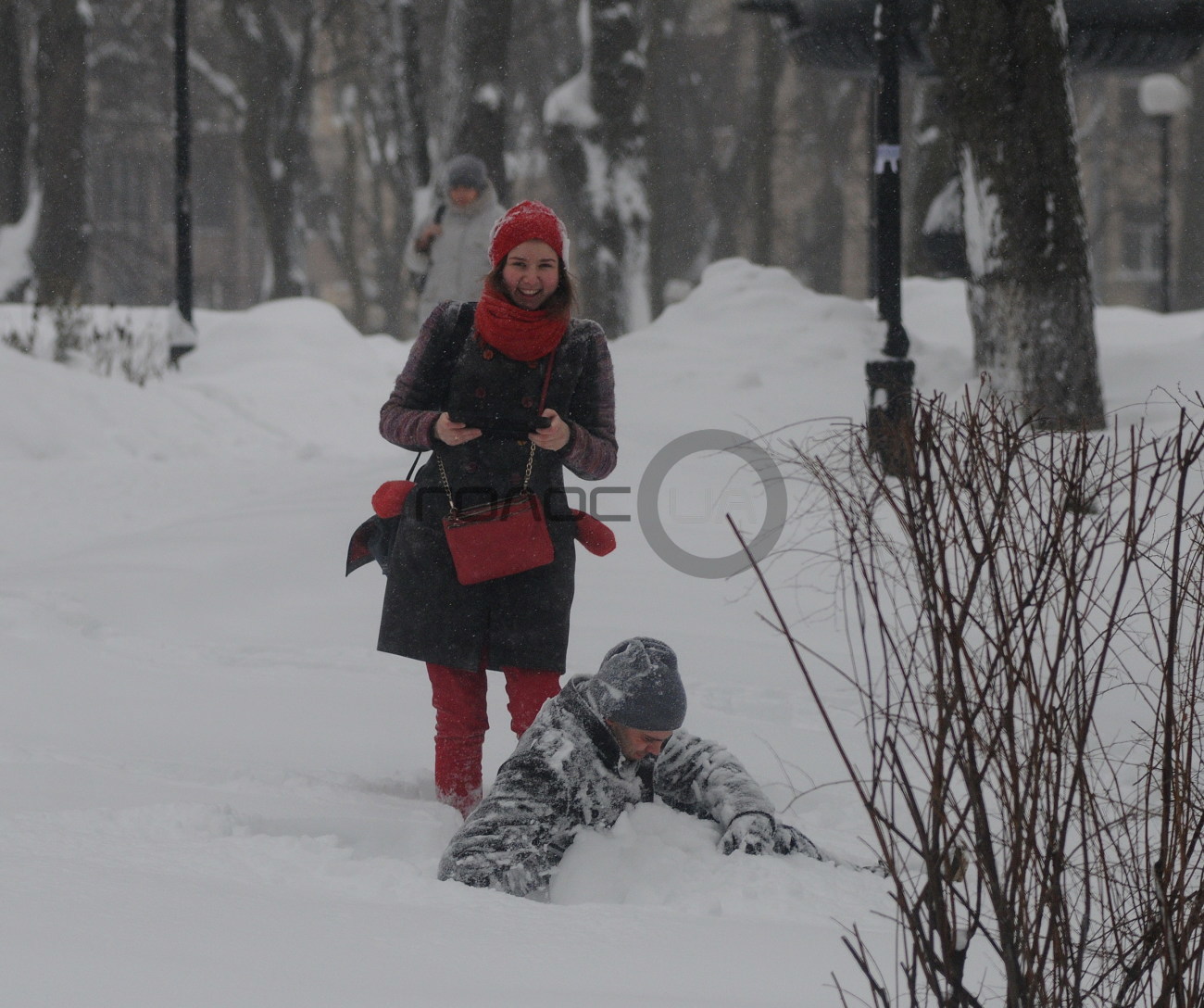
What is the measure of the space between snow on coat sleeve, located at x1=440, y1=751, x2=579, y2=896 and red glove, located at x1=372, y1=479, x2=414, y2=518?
68cm

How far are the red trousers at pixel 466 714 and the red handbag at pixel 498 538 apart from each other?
303mm

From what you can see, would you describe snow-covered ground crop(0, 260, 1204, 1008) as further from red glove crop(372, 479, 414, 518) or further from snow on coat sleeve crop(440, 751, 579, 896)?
red glove crop(372, 479, 414, 518)

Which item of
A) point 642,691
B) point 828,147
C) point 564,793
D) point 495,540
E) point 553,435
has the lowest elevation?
point 564,793

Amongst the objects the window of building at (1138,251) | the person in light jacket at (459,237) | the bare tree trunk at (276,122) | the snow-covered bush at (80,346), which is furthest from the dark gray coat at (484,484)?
the window of building at (1138,251)

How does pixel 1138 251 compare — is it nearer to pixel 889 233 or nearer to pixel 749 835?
pixel 889 233

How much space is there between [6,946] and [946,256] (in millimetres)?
11027

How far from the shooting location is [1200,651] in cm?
195

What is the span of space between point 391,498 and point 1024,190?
16.0 ft

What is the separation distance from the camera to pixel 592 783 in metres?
3.13

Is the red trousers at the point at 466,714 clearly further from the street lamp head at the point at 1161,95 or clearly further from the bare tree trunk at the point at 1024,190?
the street lamp head at the point at 1161,95

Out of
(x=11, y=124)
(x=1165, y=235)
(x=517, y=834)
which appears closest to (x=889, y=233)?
(x=517, y=834)

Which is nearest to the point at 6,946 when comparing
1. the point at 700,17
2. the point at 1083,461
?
the point at 1083,461

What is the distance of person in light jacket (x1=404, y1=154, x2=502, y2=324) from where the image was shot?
7836 millimetres

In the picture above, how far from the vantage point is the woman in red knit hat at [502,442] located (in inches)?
128
